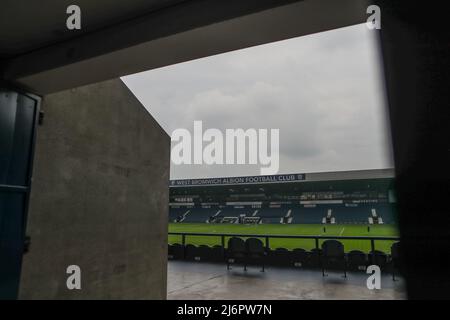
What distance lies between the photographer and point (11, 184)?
354cm

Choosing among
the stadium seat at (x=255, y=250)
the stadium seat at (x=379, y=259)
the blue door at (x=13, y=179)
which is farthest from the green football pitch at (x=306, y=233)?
the blue door at (x=13, y=179)

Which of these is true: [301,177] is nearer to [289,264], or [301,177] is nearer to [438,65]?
[289,264]

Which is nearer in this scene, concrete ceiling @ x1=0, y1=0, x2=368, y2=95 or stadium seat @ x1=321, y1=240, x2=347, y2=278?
concrete ceiling @ x1=0, y1=0, x2=368, y2=95

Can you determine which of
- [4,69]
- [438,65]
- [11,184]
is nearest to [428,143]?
[438,65]

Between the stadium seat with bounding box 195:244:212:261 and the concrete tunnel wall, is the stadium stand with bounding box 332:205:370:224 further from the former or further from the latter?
the concrete tunnel wall

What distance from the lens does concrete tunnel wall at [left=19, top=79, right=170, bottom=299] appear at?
4.14 metres

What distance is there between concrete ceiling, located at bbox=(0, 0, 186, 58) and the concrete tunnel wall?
1.11m

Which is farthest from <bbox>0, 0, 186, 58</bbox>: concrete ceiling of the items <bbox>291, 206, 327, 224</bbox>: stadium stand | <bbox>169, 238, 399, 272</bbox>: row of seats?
<bbox>291, 206, 327, 224</bbox>: stadium stand

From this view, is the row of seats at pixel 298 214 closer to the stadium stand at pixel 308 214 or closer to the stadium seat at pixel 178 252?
the stadium stand at pixel 308 214

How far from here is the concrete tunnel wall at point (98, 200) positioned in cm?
414

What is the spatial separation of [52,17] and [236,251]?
963cm

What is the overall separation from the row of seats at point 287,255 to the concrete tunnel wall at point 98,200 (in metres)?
4.58

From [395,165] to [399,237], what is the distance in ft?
1.36
